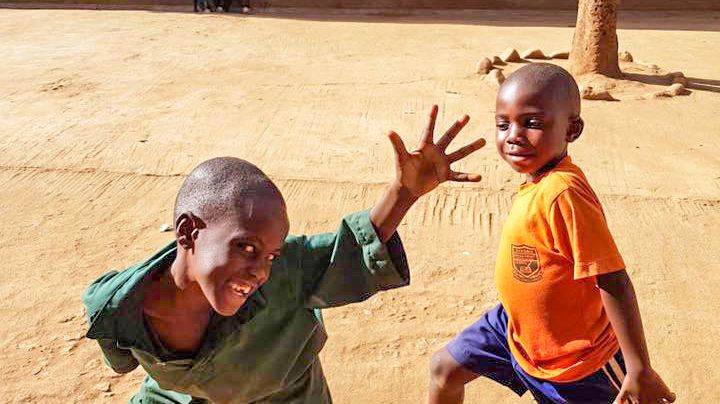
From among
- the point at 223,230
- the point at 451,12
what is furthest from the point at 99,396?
the point at 451,12

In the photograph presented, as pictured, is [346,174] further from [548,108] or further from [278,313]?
[278,313]

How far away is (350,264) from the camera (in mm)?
1976

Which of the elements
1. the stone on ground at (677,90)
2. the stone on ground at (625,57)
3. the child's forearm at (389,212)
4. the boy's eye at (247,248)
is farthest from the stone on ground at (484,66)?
the boy's eye at (247,248)

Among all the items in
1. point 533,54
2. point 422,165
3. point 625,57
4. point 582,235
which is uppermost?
point 422,165

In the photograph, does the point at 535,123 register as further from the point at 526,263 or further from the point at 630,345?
the point at 630,345

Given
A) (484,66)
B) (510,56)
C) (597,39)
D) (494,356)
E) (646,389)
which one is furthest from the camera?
(510,56)

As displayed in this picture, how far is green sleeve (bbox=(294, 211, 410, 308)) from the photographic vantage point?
76.4 inches

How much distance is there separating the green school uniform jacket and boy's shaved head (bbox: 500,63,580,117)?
731mm

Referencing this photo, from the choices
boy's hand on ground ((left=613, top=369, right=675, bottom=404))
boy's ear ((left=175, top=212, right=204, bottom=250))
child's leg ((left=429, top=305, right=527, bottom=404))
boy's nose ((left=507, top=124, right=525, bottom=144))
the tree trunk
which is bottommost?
the tree trunk

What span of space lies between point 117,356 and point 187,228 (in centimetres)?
40

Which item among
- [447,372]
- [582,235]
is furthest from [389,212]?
[447,372]

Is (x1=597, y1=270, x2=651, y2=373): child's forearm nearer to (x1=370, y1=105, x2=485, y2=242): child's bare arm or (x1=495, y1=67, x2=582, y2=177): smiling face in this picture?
(x1=495, y1=67, x2=582, y2=177): smiling face

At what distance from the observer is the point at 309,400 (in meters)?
2.21

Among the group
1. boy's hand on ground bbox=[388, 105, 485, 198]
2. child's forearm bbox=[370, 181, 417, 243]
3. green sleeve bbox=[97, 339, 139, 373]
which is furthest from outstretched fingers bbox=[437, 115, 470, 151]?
green sleeve bbox=[97, 339, 139, 373]
